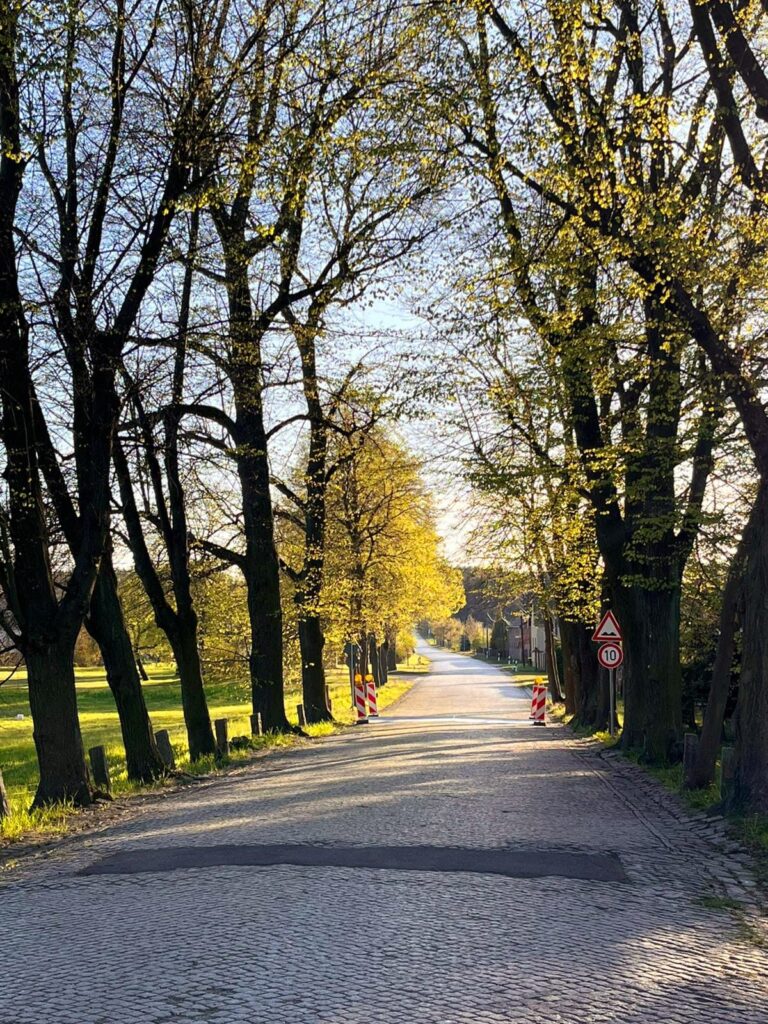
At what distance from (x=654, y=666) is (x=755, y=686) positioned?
666 cm

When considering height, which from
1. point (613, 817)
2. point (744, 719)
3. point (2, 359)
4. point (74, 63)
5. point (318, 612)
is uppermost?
point (74, 63)

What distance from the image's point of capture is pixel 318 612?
89.1 ft

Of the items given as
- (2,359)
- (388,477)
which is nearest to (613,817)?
(2,359)

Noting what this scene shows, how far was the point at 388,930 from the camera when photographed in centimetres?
596

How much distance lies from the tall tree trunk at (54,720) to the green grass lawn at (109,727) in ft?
1.52

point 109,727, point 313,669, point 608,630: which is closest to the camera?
point 608,630

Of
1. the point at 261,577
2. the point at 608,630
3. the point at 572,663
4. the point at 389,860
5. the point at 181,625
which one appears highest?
the point at 261,577

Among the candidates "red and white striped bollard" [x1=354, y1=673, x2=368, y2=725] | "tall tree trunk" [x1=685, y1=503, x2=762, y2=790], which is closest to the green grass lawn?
"red and white striped bollard" [x1=354, y1=673, x2=368, y2=725]

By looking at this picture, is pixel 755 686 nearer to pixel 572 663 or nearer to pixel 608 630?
pixel 608 630

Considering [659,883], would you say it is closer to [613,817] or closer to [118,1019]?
[613,817]

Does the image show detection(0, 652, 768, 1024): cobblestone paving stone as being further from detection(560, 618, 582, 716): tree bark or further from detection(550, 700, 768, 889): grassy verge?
detection(560, 618, 582, 716): tree bark

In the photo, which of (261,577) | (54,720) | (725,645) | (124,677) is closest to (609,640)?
(261,577)

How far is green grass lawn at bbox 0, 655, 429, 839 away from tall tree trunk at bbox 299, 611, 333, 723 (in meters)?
0.62

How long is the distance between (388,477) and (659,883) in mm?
23000
